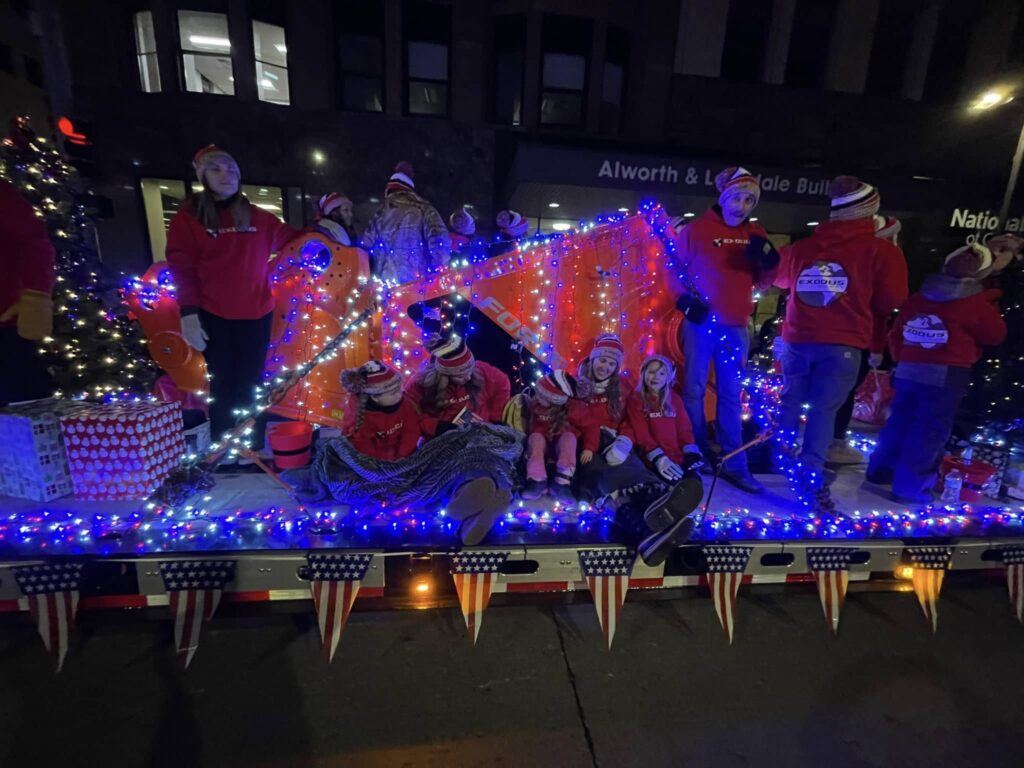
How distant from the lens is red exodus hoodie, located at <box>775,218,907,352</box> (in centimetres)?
289

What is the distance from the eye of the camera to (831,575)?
8.56 ft

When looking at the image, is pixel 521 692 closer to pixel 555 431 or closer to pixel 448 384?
pixel 555 431

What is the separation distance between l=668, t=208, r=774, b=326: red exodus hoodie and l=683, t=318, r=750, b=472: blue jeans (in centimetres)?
12

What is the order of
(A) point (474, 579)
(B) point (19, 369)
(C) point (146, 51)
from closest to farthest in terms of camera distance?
(A) point (474, 579), (B) point (19, 369), (C) point (146, 51)

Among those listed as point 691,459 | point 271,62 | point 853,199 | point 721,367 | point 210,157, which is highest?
point 271,62

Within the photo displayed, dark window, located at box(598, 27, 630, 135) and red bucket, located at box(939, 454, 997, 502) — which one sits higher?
dark window, located at box(598, 27, 630, 135)

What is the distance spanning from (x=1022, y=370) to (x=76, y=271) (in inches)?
329

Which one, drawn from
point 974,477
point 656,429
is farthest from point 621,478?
point 974,477

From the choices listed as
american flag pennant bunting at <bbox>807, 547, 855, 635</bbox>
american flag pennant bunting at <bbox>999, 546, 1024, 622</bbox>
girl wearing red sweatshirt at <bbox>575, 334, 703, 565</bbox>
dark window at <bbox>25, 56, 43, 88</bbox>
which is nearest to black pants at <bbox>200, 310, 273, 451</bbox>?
girl wearing red sweatshirt at <bbox>575, 334, 703, 565</bbox>

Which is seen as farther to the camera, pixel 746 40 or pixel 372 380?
pixel 746 40

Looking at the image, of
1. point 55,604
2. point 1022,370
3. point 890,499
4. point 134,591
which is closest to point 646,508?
point 890,499

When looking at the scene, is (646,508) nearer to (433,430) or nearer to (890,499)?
(433,430)

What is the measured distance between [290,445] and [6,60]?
3183 centimetres

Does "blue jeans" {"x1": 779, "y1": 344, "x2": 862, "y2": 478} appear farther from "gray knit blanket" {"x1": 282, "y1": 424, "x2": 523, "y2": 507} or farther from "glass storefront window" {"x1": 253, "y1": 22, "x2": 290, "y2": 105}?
"glass storefront window" {"x1": 253, "y1": 22, "x2": 290, "y2": 105}
